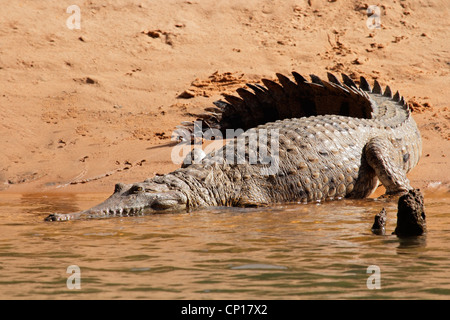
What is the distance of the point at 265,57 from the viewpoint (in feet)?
41.9

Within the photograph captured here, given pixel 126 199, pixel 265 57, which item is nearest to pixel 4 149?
pixel 126 199

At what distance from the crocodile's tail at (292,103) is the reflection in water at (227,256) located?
8.12 ft

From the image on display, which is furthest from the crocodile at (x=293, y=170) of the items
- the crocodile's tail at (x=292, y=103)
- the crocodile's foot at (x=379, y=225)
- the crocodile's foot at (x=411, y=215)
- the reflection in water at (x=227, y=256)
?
the crocodile's foot at (x=411, y=215)

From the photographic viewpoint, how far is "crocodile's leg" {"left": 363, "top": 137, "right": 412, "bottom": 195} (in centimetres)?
611

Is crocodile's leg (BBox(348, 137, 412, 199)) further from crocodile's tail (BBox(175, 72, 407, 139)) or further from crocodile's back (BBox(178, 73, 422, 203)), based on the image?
crocodile's tail (BBox(175, 72, 407, 139))

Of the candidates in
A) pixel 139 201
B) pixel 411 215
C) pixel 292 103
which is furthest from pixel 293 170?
pixel 292 103

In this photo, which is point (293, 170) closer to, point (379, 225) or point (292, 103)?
point (379, 225)

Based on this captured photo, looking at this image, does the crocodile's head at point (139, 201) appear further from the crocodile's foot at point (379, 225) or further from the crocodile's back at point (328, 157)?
the crocodile's foot at point (379, 225)

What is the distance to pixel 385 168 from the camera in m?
6.14

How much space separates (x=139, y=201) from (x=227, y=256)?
1990 millimetres

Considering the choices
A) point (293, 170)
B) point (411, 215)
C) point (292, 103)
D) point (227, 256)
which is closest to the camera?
point (227, 256)

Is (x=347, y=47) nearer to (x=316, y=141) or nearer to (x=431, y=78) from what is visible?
(x=431, y=78)

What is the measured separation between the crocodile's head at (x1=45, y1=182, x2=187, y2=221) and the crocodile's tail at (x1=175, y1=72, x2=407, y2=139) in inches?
109
